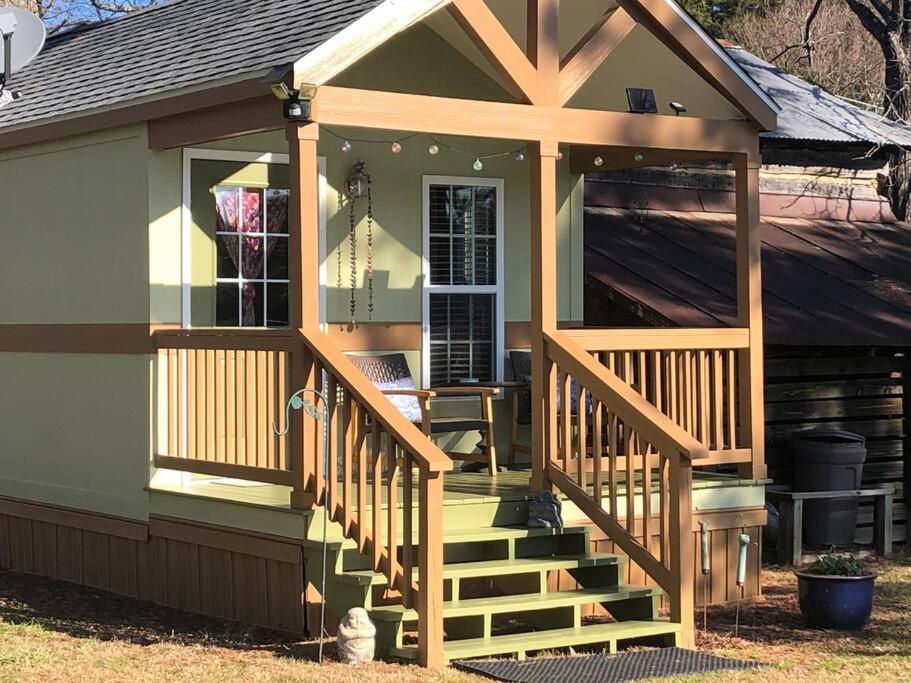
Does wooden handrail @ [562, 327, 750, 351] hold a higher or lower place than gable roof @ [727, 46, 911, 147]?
lower

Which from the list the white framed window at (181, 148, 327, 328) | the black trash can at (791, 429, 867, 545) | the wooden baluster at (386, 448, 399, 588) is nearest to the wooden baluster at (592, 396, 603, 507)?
the wooden baluster at (386, 448, 399, 588)

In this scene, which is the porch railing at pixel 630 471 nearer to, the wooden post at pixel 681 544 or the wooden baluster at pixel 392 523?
the wooden post at pixel 681 544

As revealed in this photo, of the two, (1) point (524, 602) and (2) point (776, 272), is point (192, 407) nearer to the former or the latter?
(1) point (524, 602)

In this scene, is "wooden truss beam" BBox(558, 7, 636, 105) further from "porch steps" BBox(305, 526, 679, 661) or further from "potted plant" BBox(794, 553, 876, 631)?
"potted plant" BBox(794, 553, 876, 631)

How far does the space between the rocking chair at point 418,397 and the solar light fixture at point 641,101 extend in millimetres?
2150

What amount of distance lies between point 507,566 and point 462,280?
11.3 feet

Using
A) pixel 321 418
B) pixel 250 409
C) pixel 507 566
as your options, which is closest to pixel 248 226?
pixel 250 409

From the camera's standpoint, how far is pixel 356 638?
7.43m

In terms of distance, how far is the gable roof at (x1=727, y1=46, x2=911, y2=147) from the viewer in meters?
→ 10.8

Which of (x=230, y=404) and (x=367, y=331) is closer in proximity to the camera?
(x=230, y=404)

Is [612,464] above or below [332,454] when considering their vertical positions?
below

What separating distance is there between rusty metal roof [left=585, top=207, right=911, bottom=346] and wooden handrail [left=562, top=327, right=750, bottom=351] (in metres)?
1.65

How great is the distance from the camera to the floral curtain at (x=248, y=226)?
397 inches

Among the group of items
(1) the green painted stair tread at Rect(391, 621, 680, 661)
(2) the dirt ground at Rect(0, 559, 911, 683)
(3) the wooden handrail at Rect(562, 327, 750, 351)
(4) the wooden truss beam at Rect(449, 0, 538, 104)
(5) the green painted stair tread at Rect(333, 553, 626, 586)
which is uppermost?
(4) the wooden truss beam at Rect(449, 0, 538, 104)
